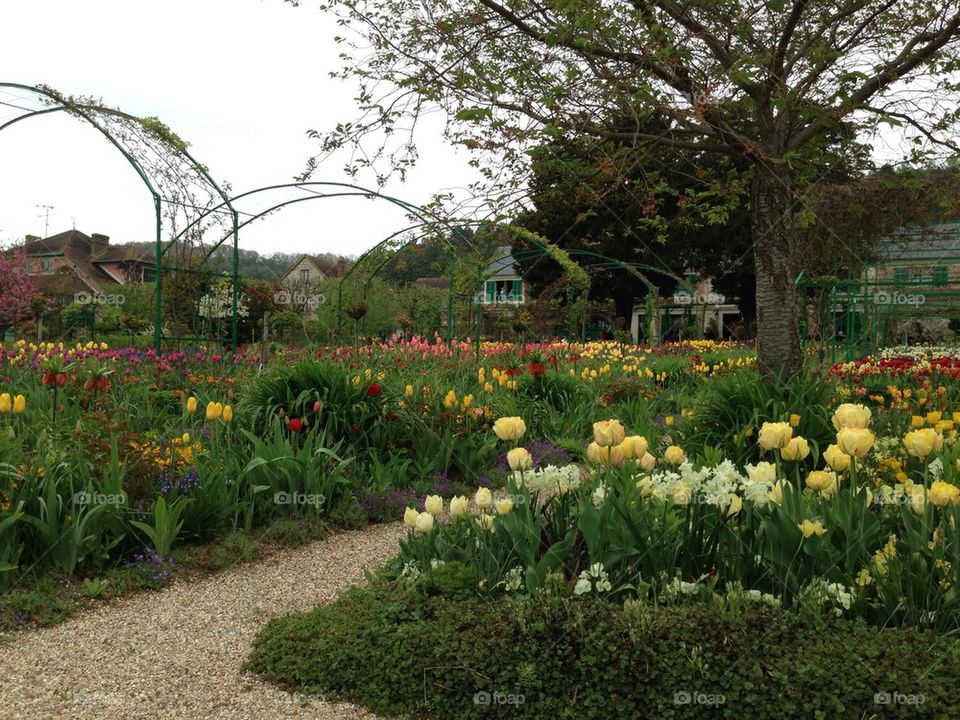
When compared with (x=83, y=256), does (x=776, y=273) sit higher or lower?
lower

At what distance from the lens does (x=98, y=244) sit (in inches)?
2126

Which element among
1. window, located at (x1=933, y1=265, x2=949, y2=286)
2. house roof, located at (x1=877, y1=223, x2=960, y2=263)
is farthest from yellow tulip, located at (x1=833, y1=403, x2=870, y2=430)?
house roof, located at (x1=877, y1=223, x2=960, y2=263)

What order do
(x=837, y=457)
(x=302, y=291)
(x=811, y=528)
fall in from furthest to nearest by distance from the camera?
(x=302, y=291), (x=837, y=457), (x=811, y=528)

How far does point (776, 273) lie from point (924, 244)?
67.7 feet

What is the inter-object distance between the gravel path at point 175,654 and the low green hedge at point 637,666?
8.1 inches

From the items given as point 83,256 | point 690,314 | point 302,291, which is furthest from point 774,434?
point 83,256

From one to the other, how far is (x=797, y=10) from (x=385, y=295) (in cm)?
2152

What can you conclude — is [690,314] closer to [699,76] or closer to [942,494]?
[699,76]


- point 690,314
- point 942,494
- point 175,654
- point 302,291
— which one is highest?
point 302,291

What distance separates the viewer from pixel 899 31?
681cm

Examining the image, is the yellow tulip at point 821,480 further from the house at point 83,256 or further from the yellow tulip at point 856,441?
the house at point 83,256

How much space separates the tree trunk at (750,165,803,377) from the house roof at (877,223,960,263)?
45.7 ft

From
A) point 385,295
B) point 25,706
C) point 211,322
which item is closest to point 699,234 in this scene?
point 385,295

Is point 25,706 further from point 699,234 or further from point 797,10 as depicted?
point 699,234
